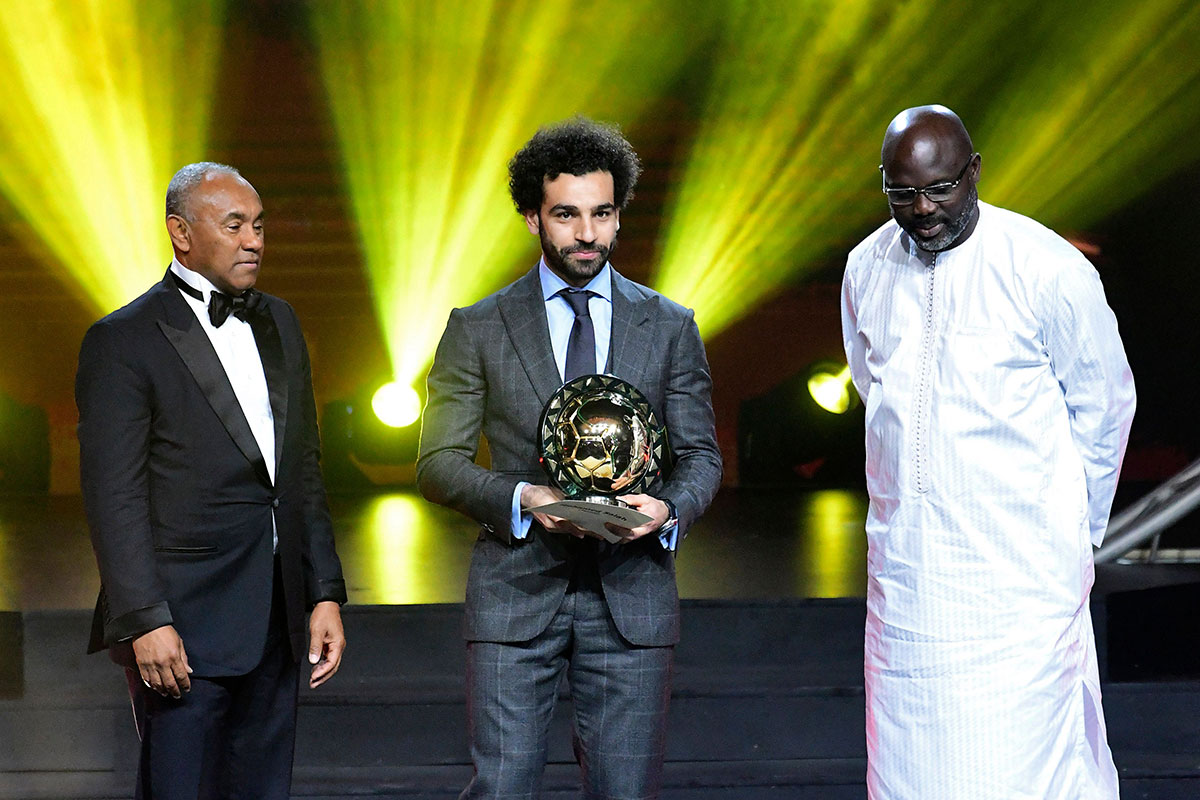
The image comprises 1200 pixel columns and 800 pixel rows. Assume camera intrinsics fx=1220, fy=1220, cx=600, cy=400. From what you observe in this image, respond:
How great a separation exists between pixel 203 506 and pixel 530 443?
1.86ft

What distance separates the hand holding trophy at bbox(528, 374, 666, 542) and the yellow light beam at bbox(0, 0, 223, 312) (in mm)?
5177

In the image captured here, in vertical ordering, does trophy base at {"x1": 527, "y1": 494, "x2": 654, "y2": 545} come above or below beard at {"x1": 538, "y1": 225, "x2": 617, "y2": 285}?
below

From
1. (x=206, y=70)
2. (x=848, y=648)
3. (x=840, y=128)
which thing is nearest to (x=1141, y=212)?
(x=840, y=128)

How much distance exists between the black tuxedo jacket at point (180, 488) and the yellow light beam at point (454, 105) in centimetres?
436

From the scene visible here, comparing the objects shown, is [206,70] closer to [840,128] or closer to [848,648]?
[840,128]

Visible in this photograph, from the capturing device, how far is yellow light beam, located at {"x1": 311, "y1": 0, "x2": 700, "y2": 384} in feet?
20.6

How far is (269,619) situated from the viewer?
2.14m

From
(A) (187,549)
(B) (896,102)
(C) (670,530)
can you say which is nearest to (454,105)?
(B) (896,102)

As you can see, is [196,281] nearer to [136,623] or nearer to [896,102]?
[136,623]

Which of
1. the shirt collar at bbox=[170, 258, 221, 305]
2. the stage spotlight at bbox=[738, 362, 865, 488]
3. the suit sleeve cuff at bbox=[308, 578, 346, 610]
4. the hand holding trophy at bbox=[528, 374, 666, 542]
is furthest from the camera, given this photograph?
the stage spotlight at bbox=[738, 362, 865, 488]

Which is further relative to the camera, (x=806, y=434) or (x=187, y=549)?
(x=806, y=434)

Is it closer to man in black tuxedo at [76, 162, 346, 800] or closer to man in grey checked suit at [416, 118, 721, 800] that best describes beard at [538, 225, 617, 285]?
man in grey checked suit at [416, 118, 721, 800]

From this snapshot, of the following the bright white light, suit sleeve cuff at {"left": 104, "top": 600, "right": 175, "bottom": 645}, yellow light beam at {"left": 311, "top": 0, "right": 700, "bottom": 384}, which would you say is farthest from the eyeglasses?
the bright white light

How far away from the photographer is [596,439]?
190cm
